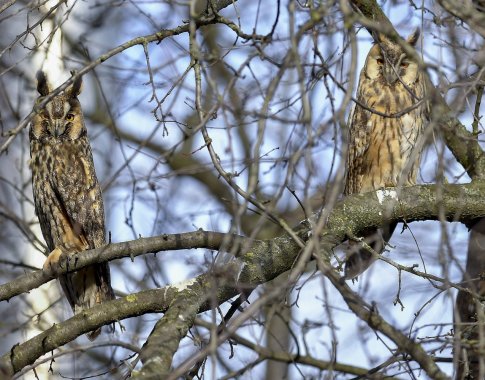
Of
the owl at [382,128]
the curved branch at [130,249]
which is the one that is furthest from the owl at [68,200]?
the owl at [382,128]

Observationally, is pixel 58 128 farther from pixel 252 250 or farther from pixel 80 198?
pixel 252 250

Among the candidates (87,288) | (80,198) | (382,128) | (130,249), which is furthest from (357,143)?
(130,249)

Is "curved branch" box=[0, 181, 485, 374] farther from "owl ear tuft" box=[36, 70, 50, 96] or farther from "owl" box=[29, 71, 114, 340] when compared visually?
"owl ear tuft" box=[36, 70, 50, 96]

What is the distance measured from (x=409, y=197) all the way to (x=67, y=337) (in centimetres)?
173

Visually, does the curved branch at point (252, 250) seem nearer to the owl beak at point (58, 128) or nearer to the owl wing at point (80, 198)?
the owl wing at point (80, 198)

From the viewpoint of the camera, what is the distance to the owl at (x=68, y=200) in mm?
4875

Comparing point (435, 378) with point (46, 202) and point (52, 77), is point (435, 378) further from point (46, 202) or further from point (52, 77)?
point (52, 77)

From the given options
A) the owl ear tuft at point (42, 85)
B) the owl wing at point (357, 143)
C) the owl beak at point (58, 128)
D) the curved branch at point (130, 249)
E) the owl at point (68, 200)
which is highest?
the owl wing at point (357, 143)

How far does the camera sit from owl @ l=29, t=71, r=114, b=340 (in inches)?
192

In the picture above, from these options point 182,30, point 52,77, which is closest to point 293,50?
point 182,30

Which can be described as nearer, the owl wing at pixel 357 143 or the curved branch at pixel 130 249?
the curved branch at pixel 130 249

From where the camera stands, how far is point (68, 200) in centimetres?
486

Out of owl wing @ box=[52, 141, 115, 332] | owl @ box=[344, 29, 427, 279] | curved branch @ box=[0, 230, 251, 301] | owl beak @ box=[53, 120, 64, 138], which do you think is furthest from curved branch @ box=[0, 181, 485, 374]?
owl beak @ box=[53, 120, 64, 138]

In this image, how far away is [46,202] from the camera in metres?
4.91
